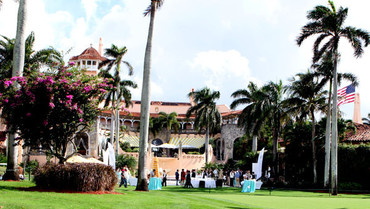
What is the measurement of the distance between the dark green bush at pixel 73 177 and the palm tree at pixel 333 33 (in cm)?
1982

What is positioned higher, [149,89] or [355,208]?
[149,89]

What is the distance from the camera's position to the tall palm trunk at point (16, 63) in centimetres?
1962

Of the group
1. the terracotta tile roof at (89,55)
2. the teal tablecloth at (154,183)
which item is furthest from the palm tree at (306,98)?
the terracotta tile roof at (89,55)

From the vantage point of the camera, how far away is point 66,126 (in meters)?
17.8

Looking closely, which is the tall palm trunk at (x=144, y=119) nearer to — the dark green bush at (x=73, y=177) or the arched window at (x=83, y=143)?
the dark green bush at (x=73, y=177)

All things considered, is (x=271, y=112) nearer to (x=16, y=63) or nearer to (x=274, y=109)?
(x=274, y=109)

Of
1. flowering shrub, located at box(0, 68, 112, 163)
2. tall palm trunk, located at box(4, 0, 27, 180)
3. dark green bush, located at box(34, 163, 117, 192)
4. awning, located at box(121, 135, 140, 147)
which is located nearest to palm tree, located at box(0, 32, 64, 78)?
tall palm trunk, located at box(4, 0, 27, 180)

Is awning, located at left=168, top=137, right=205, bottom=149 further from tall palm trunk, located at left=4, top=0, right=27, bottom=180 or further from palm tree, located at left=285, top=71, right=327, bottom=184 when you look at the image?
tall palm trunk, located at left=4, top=0, right=27, bottom=180

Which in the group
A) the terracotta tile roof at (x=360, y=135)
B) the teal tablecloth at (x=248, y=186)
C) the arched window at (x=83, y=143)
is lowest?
the teal tablecloth at (x=248, y=186)

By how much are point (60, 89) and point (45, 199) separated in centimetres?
595

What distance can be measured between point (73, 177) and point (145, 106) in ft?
23.2

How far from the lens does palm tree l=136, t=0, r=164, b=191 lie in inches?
843

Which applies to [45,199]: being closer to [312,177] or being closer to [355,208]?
[355,208]

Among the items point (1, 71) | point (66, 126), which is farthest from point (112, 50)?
point (66, 126)
